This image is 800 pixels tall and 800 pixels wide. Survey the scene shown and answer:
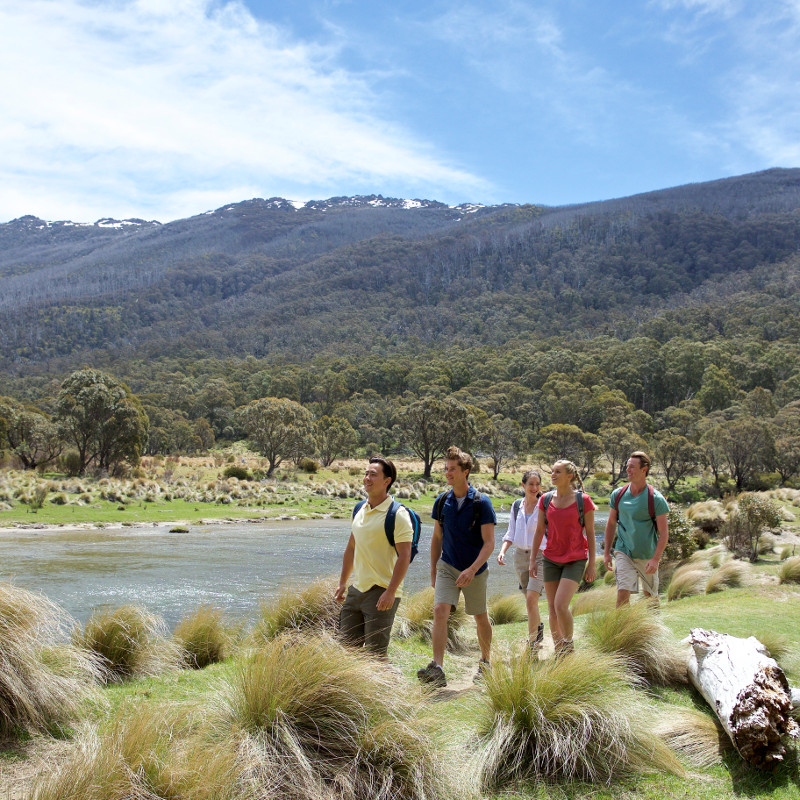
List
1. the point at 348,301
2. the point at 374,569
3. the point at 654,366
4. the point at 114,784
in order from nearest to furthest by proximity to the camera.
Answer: the point at 114,784 → the point at 374,569 → the point at 654,366 → the point at 348,301

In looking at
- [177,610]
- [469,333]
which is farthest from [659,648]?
[469,333]

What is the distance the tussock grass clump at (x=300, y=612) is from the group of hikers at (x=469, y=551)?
53.2 inches

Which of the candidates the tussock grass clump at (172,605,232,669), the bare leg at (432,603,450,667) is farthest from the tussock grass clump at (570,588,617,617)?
the tussock grass clump at (172,605,232,669)

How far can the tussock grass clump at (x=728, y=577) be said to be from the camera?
10922 mm

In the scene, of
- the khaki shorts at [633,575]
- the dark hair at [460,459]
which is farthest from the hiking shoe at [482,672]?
the khaki shorts at [633,575]

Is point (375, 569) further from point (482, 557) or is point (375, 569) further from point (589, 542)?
point (589, 542)

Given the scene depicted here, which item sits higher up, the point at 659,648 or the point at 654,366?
the point at 654,366

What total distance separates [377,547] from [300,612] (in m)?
2.52

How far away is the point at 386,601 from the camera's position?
195 inches

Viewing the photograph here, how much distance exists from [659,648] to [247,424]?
143 feet

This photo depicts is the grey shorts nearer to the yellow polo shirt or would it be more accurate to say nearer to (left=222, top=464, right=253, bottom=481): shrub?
the yellow polo shirt

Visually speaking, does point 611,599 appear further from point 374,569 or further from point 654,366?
point 654,366

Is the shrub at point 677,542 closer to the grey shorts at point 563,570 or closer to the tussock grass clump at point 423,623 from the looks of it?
the tussock grass clump at point 423,623

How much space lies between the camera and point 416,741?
3.56 m
